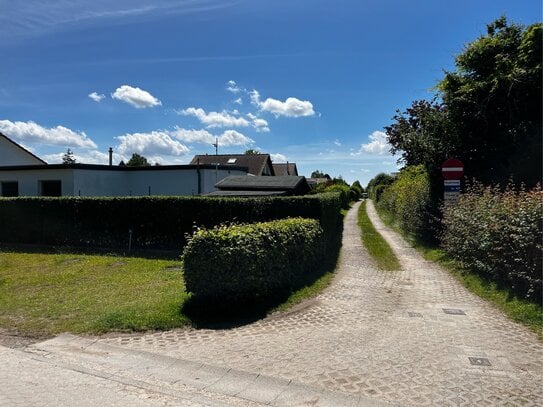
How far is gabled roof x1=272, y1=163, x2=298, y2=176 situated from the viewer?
6788 cm

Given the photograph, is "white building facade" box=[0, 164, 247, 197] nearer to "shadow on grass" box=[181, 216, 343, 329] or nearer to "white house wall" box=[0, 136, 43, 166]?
"white house wall" box=[0, 136, 43, 166]

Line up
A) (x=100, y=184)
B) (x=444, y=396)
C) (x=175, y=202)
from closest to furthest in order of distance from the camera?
(x=444, y=396)
(x=175, y=202)
(x=100, y=184)

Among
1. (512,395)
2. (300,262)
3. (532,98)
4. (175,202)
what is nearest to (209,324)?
(300,262)

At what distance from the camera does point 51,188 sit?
2497cm

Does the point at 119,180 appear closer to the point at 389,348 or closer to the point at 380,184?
the point at 389,348

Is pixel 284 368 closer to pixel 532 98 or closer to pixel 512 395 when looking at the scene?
pixel 512 395

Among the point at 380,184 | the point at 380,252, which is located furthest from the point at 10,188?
the point at 380,184

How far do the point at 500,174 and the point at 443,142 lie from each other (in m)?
2.07

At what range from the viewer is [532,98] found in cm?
1343

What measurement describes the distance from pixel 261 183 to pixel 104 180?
358 inches

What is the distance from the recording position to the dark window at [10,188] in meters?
25.8

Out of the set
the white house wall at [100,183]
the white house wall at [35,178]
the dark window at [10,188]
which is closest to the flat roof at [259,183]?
the white house wall at [100,183]

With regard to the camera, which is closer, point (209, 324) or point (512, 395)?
point (512, 395)

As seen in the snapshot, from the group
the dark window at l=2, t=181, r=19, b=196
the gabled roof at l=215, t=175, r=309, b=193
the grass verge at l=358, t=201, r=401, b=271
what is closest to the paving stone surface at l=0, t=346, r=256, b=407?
the grass verge at l=358, t=201, r=401, b=271
